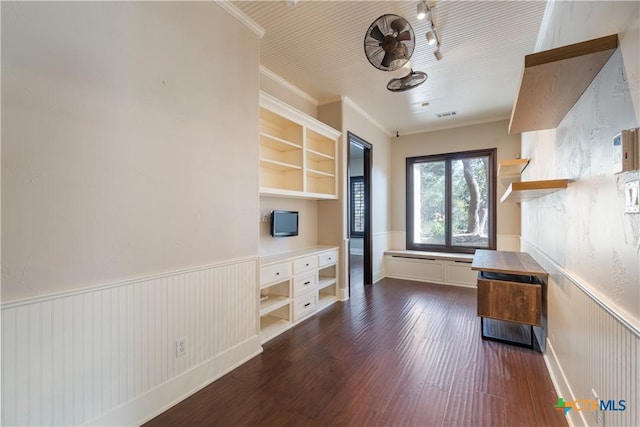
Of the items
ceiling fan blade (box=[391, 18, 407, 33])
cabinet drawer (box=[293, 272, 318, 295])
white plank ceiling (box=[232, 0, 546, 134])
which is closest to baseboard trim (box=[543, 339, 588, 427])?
cabinet drawer (box=[293, 272, 318, 295])

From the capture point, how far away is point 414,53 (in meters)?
2.96

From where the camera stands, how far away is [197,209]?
204cm

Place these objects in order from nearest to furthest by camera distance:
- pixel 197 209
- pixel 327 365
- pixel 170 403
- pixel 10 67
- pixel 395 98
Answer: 1. pixel 10 67
2. pixel 170 403
3. pixel 197 209
4. pixel 327 365
5. pixel 395 98

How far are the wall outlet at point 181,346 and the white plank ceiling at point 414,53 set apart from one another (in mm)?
2725

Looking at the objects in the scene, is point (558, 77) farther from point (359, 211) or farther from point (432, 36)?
point (359, 211)

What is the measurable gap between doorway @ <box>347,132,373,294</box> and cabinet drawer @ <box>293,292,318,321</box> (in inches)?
50.9

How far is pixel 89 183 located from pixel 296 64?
8.36 feet

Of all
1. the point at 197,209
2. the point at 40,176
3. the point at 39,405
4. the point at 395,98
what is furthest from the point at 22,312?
the point at 395,98

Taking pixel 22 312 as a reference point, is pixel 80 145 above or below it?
above

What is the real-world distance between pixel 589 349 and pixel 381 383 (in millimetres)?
1304

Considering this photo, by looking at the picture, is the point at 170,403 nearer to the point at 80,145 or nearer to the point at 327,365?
the point at 327,365

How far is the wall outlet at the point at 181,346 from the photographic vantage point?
1914mm

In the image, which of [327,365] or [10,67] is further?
[327,365]

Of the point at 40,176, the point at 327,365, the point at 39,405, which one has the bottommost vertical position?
the point at 327,365
